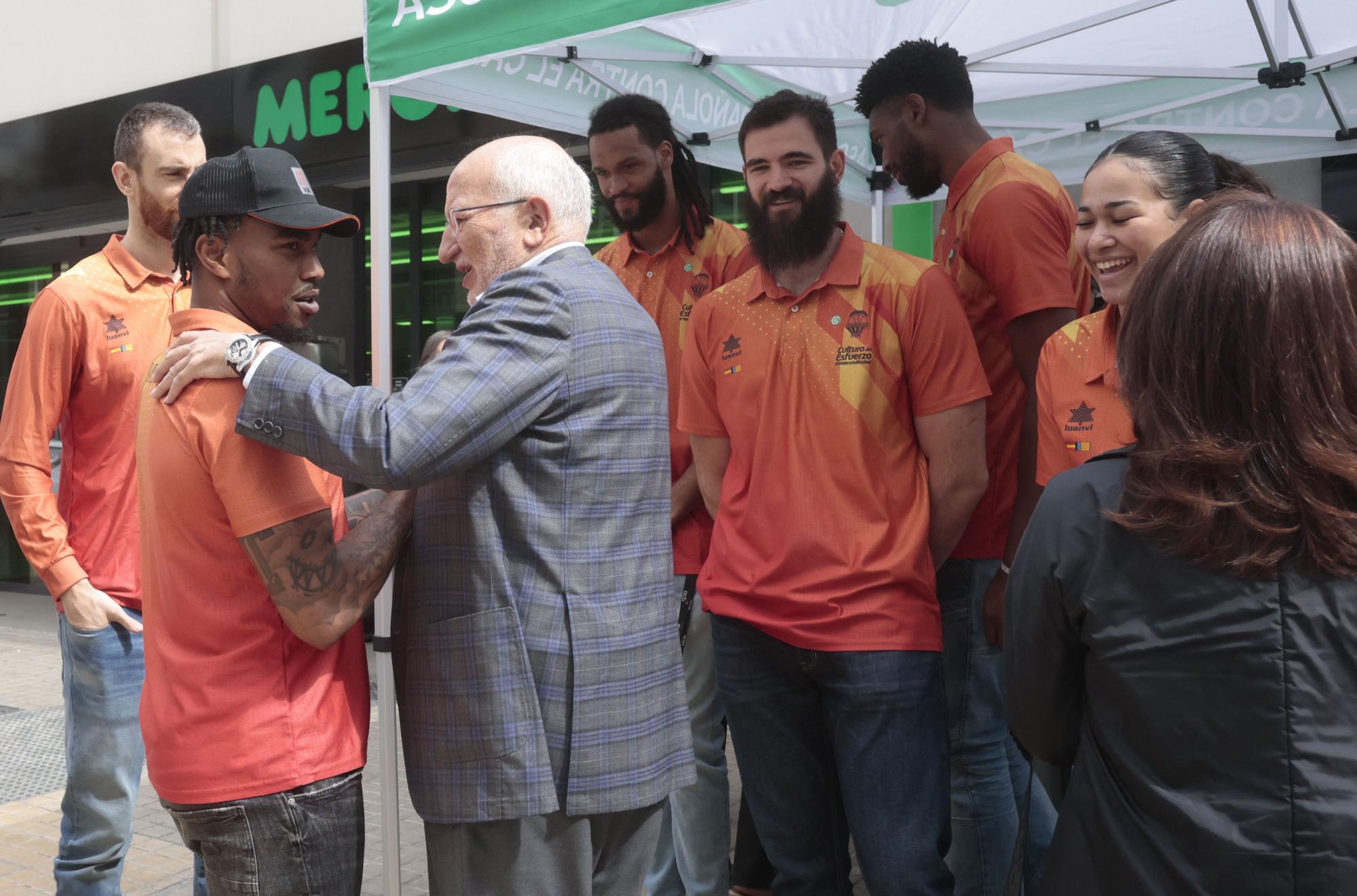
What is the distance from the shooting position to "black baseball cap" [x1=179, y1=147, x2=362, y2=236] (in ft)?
6.26

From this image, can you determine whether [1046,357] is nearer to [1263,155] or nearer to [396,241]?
[1263,155]

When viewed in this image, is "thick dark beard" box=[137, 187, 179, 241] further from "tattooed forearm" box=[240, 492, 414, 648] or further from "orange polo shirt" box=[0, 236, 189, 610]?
"tattooed forearm" box=[240, 492, 414, 648]

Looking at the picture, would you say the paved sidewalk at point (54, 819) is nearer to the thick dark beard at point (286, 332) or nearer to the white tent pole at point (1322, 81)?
the thick dark beard at point (286, 332)

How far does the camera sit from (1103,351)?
2.34 m

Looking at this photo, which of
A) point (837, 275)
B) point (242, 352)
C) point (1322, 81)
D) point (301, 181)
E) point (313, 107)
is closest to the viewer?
point (242, 352)

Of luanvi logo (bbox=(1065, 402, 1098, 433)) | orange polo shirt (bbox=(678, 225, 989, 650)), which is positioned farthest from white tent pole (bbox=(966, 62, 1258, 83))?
luanvi logo (bbox=(1065, 402, 1098, 433))

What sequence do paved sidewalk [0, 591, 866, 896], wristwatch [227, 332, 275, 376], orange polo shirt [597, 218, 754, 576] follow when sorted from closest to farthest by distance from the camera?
wristwatch [227, 332, 275, 376]
orange polo shirt [597, 218, 754, 576]
paved sidewalk [0, 591, 866, 896]

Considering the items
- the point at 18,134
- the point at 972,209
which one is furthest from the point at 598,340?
the point at 18,134

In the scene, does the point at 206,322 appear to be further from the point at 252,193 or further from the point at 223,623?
the point at 223,623

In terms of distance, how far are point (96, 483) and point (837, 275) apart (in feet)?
6.65

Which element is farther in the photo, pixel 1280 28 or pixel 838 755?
pixel 1280 28

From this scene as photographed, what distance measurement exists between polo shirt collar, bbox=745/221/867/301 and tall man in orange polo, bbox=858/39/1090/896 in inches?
13.8

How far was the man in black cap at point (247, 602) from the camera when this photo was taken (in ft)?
5.87

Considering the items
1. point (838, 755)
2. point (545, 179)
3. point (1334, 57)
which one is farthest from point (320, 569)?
point (1334, 57)
